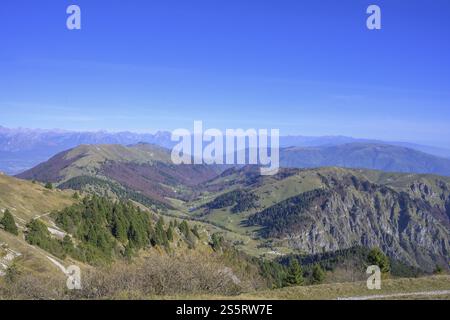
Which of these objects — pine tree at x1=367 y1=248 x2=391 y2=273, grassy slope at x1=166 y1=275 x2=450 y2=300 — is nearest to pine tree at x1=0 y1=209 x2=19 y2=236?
grassy slope at x1=166 y1=275 x2=450 y2=300

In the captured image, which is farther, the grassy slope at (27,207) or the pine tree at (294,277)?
the pine tree at (294,277)

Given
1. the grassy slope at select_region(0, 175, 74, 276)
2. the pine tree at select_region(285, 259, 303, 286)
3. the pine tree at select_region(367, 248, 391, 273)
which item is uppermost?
the grassy slope at select_region(0, 175, 74, 276)

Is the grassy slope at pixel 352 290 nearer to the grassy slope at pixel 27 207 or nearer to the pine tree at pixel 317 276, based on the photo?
the grassy slope at pixel 27 207

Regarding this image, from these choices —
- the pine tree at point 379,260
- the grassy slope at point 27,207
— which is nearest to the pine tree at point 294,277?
the pine tree at point 379,260

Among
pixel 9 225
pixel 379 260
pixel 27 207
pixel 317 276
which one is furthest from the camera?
pixel 27 207

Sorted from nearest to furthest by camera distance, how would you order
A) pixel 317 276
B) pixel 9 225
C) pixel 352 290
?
pixel 352 290 → pixel 9 225 → pixel 317 276

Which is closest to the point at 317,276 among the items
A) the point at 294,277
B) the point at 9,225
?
the point at 294,277

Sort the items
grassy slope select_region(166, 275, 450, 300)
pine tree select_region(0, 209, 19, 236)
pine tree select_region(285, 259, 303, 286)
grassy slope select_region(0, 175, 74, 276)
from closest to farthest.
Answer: grassy slope select_region(166, 275, 450, 300), grassy slope select_region(0, 175, 74, 276), pine tree select_region(0, 209, 19, 236), pine tree select_region(285, 259, 303, 286)

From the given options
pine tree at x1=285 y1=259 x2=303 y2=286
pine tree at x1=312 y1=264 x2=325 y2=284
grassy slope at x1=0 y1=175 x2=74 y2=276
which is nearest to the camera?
grassy slope at x1=0 y1=175 x2=74 y2=276

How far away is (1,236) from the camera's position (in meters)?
63.1

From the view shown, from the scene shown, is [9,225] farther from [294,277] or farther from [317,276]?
[317,276]

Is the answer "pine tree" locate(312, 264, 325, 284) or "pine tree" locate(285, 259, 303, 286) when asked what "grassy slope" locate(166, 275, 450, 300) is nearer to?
"pine tree" locate(312, 264, 325, 284)
